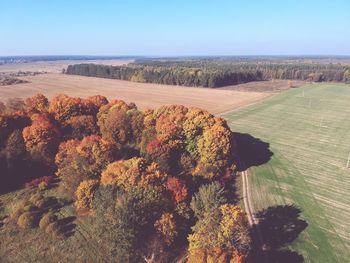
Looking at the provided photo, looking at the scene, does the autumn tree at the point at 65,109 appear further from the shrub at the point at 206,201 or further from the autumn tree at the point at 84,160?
the shrub at the point at 206,201

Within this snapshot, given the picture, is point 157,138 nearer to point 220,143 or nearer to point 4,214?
point 220,143

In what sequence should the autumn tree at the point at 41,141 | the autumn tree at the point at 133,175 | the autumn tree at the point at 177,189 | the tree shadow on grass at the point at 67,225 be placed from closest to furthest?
1. the tree shadow on grass at the point at 67,225
2. the autumn tree at the point at 177,189
3. the autumn tree at the point at 133,175
4. the autumn tree at the point at 41,141

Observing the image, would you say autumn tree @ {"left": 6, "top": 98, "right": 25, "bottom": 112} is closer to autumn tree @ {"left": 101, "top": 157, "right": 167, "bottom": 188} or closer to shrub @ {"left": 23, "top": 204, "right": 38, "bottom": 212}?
shrub @ {"left": 23, "top": 204, "right": 38, "bottom": 212}

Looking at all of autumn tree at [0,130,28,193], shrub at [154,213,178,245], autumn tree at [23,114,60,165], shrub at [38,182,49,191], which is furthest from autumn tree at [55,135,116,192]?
shrub at [154,213,178,245]

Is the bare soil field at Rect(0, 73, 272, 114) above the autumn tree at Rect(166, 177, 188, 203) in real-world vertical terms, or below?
below

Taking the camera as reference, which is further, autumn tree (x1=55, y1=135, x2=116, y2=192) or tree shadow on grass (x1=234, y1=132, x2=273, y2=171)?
tree shadow on grass (x1=234, y1=132, x2=273, y2=171)

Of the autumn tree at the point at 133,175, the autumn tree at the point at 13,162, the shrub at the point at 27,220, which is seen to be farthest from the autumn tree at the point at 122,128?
the shrub at the point at 27,220

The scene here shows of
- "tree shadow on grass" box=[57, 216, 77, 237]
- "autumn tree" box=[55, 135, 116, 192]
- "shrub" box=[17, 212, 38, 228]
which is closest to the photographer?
"tree shadow on grass" box=[57, 216, 77, 237]
